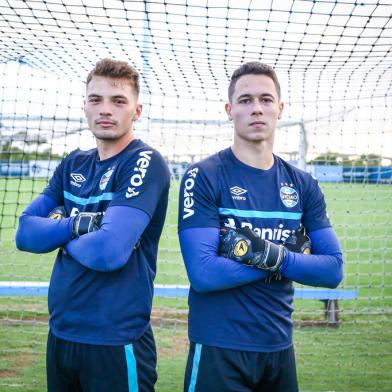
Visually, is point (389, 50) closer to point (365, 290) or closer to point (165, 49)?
point (165, 49)

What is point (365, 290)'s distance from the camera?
25.2ft

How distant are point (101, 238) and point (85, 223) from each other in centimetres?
15

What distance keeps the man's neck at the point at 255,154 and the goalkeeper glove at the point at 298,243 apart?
1.11 ft

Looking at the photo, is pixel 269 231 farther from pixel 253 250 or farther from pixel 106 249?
pixel 106 249

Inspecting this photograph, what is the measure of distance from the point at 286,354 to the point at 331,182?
19.6ft

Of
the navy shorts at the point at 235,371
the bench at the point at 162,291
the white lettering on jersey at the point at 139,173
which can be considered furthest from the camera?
the bench at the point at 162,291

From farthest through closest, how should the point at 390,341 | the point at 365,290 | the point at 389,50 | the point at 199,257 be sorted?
the point at 365,290
the point at 390,341
the point at 389,50
the point at 199,257

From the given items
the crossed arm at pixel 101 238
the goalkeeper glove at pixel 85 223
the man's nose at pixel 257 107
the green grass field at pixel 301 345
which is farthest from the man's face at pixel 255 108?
the green grass field at pixel 301 345

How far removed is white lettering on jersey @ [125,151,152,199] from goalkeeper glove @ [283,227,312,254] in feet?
2.27

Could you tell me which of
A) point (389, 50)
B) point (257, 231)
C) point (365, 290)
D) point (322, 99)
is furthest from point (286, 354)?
point (365, 290)

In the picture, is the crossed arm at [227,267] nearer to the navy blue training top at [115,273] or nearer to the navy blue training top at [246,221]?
the navy blue training top at [246,221]

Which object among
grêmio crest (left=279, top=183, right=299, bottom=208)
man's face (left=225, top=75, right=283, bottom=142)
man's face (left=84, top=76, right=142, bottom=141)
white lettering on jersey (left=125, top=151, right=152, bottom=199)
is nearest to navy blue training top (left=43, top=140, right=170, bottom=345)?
white lettering on jersey (left=125, top=151, right=152, bottom=199)

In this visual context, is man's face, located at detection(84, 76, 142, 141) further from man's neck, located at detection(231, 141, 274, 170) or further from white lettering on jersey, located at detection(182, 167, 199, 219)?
man's neck, located at detection(231, 141, 274, 170)

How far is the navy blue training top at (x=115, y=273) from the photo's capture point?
7.61 ft
